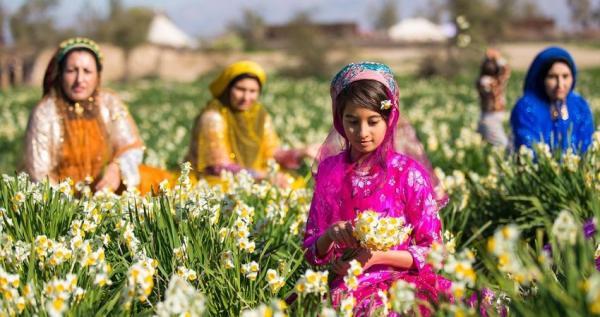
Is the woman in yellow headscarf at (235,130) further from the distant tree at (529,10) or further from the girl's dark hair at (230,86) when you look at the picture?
the distant tree at (529,10)

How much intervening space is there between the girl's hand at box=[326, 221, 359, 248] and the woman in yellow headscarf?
3.07 metres

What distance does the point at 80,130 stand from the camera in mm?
5465

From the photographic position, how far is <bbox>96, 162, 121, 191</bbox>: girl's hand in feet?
17.0

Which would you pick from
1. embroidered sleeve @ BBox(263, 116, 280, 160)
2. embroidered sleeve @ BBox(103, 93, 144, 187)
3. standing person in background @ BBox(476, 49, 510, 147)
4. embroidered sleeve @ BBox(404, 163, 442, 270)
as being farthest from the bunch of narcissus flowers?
standing person in background @ BBox(476, 49, 510, 147)

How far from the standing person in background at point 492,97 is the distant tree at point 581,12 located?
305ft

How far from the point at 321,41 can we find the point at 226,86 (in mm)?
27606

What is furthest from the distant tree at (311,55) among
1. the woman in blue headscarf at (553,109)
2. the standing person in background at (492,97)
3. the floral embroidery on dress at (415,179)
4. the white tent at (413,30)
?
the floral embroidery on dress at (415,179)

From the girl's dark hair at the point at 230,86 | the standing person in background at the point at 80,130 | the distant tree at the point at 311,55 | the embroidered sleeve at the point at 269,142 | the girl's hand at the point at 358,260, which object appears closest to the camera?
the girl's hand at the point at 358,260

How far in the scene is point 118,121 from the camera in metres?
5.65

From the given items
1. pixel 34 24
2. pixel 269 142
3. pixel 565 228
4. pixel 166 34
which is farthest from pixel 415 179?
pixel 166 34

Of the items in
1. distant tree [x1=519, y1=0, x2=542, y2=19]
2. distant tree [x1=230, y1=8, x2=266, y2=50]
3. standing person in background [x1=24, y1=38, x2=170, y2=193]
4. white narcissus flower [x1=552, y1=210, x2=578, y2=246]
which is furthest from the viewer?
distant tree [x1=519, y1=0, x2=542, y2=19]

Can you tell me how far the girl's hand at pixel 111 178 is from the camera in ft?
17.0

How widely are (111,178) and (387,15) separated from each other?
113m

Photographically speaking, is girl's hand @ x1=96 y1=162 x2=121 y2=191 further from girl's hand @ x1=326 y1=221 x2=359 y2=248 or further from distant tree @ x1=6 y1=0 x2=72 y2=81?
distant tree @ x1=6 y1=0 x2=72 y2=81
